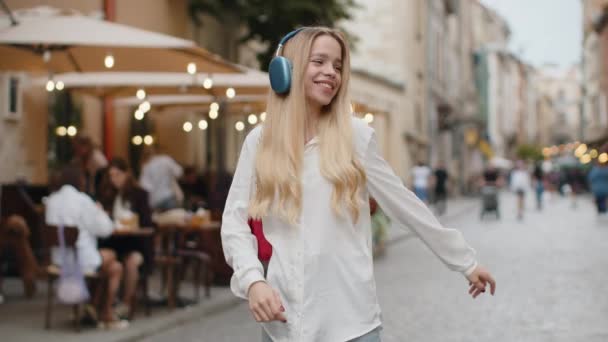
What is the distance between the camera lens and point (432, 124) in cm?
5050

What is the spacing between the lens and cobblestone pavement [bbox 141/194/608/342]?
885 cm

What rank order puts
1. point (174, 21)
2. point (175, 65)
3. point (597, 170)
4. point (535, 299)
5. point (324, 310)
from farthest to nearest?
point (597, 170) < point (174, 21) < point (175, 65) < point (535, 299) < point (324, 310)

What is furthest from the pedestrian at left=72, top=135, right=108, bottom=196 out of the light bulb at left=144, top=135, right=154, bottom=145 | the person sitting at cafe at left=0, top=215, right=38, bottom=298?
the light bulb at left=144, top=135, right=154, bottom=145

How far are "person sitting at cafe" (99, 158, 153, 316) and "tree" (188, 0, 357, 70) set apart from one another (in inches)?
398

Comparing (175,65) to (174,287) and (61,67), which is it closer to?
(61,67)

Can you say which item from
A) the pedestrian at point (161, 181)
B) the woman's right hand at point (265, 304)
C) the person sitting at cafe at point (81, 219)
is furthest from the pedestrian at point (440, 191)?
the woman's right hand at point (265, 304)

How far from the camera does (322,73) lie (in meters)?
3.14

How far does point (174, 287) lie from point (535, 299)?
12.7 ft

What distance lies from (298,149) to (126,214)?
23.2 feet

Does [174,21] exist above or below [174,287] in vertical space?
above

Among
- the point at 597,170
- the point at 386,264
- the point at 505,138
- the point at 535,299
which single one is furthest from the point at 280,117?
the point at 505,138

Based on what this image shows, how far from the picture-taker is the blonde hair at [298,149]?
3033mm

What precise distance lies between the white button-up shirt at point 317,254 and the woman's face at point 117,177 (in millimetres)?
6867

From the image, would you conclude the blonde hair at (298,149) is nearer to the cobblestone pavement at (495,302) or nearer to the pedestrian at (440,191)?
the cobblestone pavement at (495,302)
